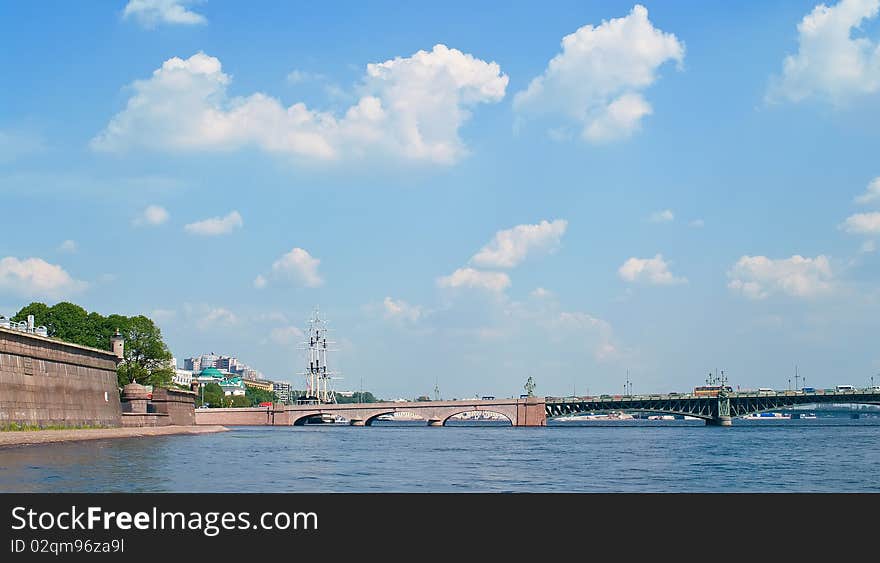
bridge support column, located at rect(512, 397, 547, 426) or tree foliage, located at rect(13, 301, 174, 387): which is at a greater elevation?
tree foliage, located at rect(13, 301, 174, 387)

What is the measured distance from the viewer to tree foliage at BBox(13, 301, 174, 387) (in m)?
111

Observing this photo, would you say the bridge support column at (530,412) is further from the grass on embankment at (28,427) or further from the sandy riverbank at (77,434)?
the grass on embankment at (28,427)

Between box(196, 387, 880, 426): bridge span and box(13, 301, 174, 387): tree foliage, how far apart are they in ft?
174

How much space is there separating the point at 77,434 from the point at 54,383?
16.1ft

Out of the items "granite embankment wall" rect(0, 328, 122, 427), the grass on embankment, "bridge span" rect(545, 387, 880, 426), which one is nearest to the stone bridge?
"bridge span" rect(545, 387, 880, 426)

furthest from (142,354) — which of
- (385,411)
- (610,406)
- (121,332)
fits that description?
(610,406)

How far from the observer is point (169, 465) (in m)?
54.7

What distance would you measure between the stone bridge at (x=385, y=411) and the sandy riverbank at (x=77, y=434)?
67114 mm

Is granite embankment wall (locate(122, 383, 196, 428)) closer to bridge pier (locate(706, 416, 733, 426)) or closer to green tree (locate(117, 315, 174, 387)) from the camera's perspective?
green tree (locate(117, 315, 174, 387))

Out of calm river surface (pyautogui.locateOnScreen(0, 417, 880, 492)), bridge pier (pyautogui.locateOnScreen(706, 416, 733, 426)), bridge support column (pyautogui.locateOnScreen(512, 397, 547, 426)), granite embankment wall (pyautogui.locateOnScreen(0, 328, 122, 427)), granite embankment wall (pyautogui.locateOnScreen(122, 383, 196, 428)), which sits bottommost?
bridge pier (pyautogui.locateOnScreen(706, 416, 733, 426))
